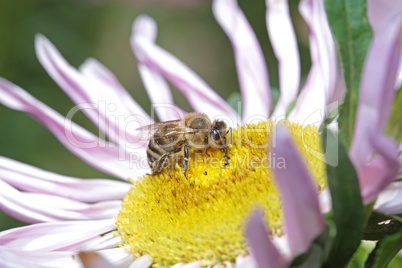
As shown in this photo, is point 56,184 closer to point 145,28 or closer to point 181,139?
point 181,139

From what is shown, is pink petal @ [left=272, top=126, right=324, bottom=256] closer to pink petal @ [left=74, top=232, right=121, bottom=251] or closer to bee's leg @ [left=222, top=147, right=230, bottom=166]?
bee's leg @ [left=222, top=147, right=230, bottom=166]

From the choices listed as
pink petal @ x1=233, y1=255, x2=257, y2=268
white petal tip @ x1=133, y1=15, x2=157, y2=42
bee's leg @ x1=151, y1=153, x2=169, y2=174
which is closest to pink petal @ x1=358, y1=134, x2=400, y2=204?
pink petal @ x1=233, y1=255, x2=257, y2=268

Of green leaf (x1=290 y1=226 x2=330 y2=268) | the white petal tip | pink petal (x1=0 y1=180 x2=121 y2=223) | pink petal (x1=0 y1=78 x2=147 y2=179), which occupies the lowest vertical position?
green leaf (x1=290 y1=226 x2=330 y2=268)

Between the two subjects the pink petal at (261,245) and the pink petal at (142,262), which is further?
the pink petal at (142,262)

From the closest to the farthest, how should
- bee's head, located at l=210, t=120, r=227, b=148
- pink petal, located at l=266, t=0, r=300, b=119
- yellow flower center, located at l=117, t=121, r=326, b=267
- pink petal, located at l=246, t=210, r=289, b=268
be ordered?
pink petal, located at l=246, t=210, r=289, b=268
yellow flower center, located at l=117, t=121, r=326, b=267
bee's head, located at l=210, t=120, r=227, b=148
pink petal, located at l=266, t=0, r=300, b=119

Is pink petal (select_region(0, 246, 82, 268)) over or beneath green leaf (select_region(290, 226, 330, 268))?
over

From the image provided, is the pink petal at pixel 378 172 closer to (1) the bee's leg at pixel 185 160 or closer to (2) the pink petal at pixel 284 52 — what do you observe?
(1) the bee's leg at pixel 185 160

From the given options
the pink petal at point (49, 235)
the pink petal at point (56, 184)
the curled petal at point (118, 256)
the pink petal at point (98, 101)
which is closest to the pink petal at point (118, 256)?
the curled petal at point (118, 256)

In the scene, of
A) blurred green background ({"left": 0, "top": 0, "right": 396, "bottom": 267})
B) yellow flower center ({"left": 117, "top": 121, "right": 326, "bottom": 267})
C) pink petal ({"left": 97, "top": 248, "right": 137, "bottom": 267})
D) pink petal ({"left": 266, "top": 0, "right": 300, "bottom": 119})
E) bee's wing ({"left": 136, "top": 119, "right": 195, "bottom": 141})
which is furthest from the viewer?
blurred green background ({"left": 0, "top": 0, "right": 396, "bottom": 267})
